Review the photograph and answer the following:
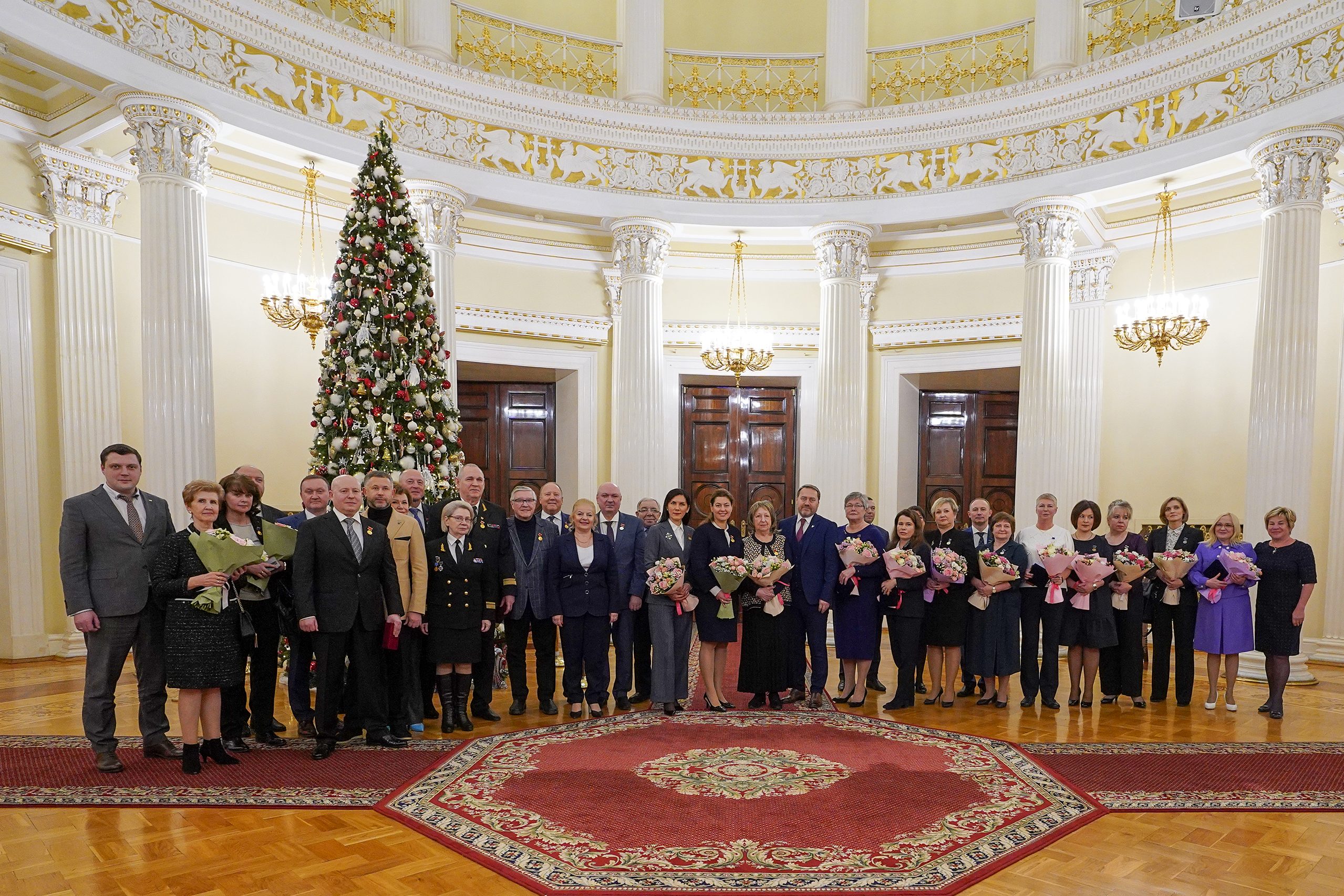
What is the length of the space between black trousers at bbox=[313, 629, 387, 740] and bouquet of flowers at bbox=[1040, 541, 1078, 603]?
4866 mm

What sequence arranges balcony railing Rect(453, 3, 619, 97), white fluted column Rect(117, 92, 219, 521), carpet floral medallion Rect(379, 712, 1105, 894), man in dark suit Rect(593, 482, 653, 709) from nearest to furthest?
1. carpet floral medallion Rect(379, 712, 1105, 894)
2. man in dark suit Rect(593, 482, 653, 709)
3. white fluted column Rect(117, 92, 219, 521)
4. balcony railing Rect(453, 3, 619, 97)

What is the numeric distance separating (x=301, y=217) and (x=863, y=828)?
30.3ft

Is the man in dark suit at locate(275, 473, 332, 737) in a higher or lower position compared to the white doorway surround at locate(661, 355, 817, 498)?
lower

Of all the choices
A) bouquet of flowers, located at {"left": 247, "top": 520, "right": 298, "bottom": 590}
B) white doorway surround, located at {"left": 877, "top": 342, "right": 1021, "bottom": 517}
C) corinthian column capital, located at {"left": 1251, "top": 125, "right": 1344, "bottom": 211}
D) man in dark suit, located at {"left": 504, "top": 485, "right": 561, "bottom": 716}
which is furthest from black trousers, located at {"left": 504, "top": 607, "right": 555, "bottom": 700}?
corinthian column capital, located at {"left": 1251, "top": 125, "right": 1344, "bottom": 211}

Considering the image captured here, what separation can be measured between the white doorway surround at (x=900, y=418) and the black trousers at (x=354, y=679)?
8.45 meters

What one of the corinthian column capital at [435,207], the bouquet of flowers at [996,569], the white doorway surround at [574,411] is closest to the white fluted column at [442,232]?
the corinthian column capital at [435,207]

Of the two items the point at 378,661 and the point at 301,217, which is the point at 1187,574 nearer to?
the point at 378,661

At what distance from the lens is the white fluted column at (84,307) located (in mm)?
8539

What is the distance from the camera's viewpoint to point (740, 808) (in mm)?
4484

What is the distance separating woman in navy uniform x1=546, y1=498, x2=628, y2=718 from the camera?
6.41m

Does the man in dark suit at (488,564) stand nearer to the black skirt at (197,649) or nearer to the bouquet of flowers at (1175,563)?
the black skirt at (197,649)

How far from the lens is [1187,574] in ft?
23.0

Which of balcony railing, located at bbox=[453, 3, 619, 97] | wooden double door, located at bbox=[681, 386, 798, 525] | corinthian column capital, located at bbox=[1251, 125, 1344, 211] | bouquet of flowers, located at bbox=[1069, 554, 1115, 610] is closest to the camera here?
bouquet of flowers, located at bbox=[1069, 554, 1115, 610]

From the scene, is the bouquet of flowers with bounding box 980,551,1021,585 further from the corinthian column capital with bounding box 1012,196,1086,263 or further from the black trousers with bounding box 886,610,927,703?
the corinthian column capital with bounding box 1012,196,1086,263
